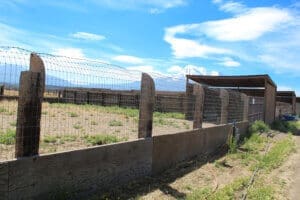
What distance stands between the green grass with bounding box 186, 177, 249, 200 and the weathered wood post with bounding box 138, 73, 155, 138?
1.71 meters

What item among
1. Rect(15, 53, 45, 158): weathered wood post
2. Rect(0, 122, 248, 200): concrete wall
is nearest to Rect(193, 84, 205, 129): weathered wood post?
Rect(0, 122, 248, 200): concrete wall

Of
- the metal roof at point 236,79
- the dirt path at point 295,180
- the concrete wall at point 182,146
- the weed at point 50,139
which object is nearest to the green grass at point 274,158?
the dirt path at point 295,180

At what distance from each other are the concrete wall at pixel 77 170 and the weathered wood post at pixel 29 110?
0.19m

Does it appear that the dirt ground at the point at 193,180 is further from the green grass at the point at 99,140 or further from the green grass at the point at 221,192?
the green grass at the point at 99,140

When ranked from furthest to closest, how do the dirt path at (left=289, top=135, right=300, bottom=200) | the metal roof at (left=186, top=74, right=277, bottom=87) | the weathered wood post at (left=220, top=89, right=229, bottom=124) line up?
the metal roof at (left=186, top=74, right=277, bottom=87), the weathered wood post at (left=220, top=89, right=229, bottom=124), the dirt path at (left=289, top=135, right=300, bottom=200)

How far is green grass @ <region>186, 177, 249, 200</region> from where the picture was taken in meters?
6.92

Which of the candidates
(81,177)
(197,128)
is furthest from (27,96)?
(197,128)

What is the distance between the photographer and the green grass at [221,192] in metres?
6.92

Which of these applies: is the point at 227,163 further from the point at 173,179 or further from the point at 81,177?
the point at 81,177

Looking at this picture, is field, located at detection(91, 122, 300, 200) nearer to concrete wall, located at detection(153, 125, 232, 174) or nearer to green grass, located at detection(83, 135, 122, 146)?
concrete wall, located at detection(153, 125, 232, 174)

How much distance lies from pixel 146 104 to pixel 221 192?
7.80 feet

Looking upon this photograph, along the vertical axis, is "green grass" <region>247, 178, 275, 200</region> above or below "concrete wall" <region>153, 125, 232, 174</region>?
below

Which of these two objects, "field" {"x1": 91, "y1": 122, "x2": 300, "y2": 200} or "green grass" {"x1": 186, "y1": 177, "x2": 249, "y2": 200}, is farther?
"field" {"x1": 91, "y1": 122, "x2": 300, "y2": 200}

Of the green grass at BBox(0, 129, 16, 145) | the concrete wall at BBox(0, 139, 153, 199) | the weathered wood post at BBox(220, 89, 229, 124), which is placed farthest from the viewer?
the weathered wood post at BBox(220, 89, 229, 124)
